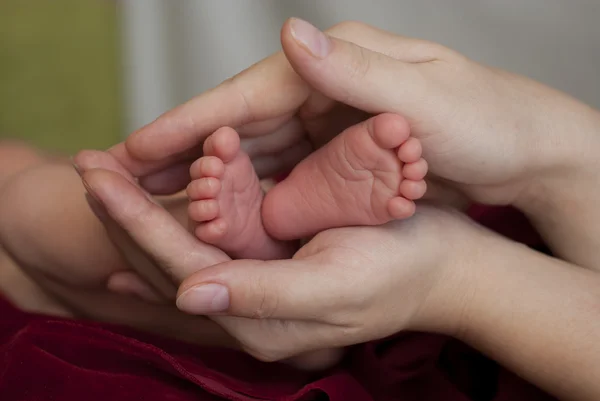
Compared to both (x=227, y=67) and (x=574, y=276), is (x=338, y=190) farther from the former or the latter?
(x=227, y=67)

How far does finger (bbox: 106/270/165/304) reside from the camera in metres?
0.66

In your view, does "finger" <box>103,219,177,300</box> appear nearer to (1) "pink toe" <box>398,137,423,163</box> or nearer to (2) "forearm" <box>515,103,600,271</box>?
(1) "pink toe" <box>398,137,423,163</box>

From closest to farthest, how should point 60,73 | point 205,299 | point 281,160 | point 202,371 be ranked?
1. point 205,299
2. point 202,371
3. point 281,160
4. point 60,73

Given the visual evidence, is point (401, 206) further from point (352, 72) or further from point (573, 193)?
point (573, 193)

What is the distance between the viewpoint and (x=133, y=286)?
667 mm

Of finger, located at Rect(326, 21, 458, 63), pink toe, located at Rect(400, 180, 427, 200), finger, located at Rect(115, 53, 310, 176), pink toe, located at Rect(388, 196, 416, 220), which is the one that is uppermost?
finger, located at Rect(326, 21, 458, 63)

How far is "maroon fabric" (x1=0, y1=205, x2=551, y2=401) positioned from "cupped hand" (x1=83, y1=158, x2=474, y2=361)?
0.06 metres

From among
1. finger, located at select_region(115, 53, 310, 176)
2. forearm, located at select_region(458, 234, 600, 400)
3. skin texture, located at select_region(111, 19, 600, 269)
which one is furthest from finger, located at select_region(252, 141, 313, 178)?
forearm, located at select_region(458, 234, 600, 400)

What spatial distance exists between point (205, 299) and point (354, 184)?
0.53ft

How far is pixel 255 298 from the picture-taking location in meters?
0.50

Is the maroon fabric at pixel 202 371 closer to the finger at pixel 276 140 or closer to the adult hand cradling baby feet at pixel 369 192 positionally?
the adult hand cradling baby feet at pixel 369 192

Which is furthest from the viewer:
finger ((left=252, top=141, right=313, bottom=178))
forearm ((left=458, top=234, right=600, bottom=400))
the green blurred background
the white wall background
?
the green blurred background

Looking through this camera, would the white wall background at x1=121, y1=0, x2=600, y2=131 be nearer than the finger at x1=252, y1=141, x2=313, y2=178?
No

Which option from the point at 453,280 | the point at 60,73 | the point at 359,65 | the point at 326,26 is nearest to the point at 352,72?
the point at 359,65
